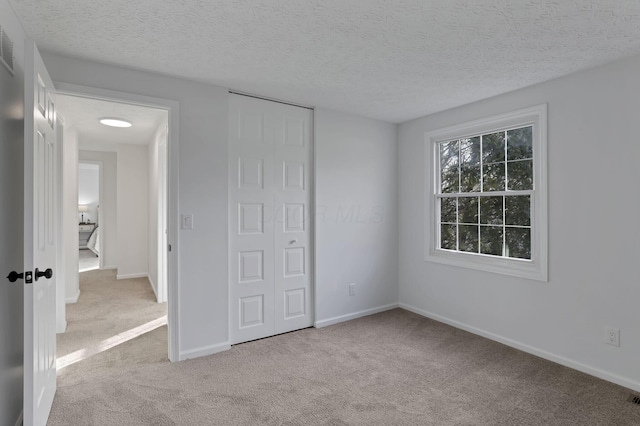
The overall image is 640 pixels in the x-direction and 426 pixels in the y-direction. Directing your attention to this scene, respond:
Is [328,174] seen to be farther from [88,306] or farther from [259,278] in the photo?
[88,306]

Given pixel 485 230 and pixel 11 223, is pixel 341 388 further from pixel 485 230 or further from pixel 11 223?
pixel 11 223

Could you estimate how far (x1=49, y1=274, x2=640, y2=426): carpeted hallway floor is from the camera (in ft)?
6.95

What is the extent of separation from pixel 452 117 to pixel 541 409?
9.16 ft

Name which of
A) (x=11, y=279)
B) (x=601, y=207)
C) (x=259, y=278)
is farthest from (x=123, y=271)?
(x=601, y=207)

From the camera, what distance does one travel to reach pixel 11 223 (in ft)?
6.33

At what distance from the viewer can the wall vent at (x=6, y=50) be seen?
5.64 ft

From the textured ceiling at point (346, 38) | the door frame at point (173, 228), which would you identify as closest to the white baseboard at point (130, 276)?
the door frame at point (173, 228)

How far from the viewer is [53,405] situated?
7.29 feet

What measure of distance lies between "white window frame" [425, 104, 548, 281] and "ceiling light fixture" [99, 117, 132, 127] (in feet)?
12.6

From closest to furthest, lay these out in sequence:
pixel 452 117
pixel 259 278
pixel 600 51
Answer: pixel 600 51
pixel 259 278
pixel 452 117

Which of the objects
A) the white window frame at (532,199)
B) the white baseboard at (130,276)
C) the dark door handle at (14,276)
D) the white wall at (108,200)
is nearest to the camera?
the dark door handle at (14,276)

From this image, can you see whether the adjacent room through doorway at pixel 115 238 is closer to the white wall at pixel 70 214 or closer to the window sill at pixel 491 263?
the white wall at pixel 70 214

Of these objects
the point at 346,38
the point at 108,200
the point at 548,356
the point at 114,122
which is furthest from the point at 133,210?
the point at 548,356

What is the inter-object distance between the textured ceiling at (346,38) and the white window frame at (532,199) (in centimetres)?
34
